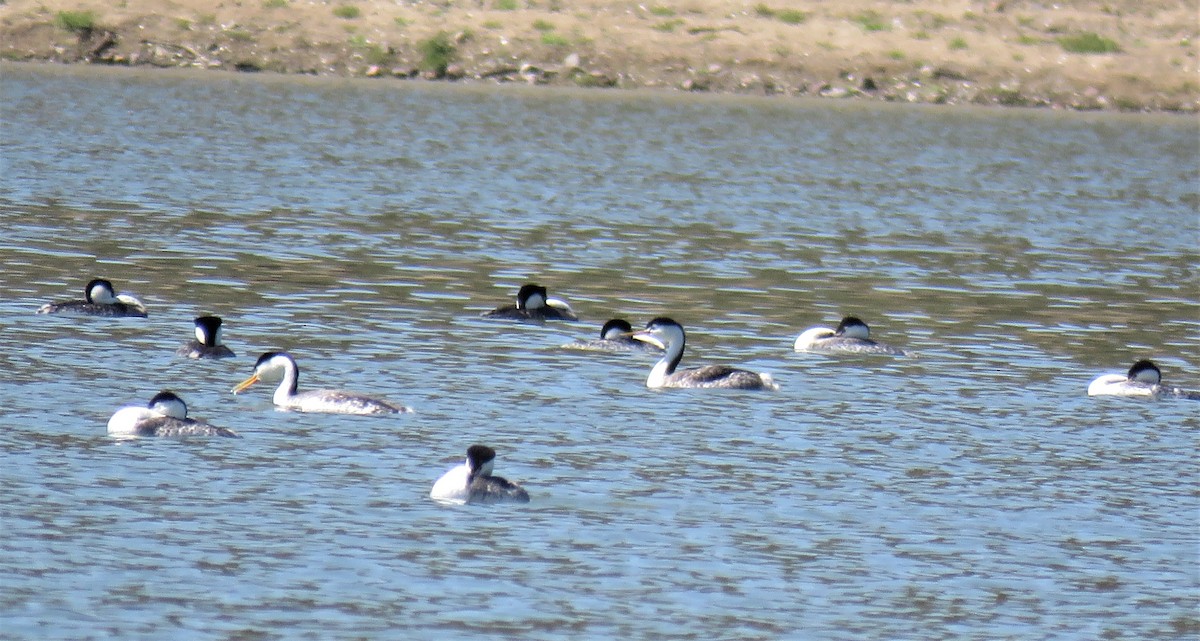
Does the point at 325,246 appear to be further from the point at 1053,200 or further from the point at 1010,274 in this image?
the point at 1053,200

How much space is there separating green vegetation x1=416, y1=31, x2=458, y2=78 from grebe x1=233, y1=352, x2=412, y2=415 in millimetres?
48672

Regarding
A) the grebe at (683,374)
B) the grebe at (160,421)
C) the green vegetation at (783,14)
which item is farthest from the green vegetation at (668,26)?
the grebe at (160,421)

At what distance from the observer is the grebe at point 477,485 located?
14.5 metres

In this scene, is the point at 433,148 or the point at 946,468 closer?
the point at 946,468

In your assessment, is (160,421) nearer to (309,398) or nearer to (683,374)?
(309,398)

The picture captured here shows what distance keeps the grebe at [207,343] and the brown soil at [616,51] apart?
4663 centimetres

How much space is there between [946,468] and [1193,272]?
15465 mm

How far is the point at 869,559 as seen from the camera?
13.8 m

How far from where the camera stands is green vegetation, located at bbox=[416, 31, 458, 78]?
66438mm

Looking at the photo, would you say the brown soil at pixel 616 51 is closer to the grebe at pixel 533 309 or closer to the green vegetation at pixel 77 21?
the green vegetation at pixel 77 21

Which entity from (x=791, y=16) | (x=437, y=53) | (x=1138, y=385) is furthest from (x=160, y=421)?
(x=791, y=16)

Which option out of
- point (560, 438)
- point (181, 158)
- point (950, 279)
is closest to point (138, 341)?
point (560, 438)

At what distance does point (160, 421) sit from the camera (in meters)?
16.3

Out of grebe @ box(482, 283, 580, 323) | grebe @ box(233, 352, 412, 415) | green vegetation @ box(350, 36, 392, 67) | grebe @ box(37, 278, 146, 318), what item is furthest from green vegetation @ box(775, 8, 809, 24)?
grebe @ box(233, 352, 412, 415)
